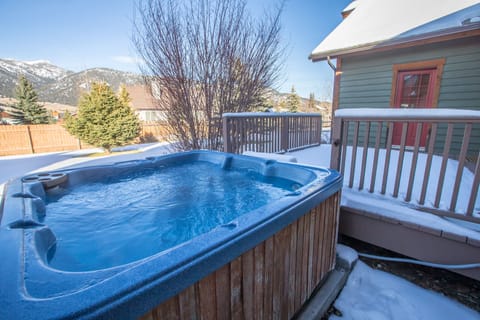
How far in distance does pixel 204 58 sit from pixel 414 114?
4.12 m

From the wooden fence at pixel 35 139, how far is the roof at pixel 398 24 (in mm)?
6619

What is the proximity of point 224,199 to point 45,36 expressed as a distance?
22.3m

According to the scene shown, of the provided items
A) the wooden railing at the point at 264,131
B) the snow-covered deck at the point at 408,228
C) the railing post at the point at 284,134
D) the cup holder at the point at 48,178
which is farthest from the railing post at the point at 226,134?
the cup holder at the point at 48,178

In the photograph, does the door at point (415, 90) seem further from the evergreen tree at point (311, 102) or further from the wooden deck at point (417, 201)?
the evergreen tree at point (311, 102)

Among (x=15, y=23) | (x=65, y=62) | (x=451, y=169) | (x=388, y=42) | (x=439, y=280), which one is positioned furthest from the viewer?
(x=15, y=23)

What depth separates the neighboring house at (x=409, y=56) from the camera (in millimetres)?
3891

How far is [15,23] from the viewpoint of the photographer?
16656 millimetres

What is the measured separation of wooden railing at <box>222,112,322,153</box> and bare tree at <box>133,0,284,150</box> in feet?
4.17

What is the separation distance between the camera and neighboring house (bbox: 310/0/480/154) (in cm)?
389

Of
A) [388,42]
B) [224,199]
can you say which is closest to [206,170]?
[224,199]

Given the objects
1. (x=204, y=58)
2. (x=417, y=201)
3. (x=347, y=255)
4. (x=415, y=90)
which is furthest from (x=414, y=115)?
(x=204, y=58)

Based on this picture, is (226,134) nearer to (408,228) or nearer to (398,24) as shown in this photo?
(408,228)

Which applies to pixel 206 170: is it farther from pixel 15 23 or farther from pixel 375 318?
pixel 15 23

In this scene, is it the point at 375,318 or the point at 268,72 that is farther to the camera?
the point at 268,72
